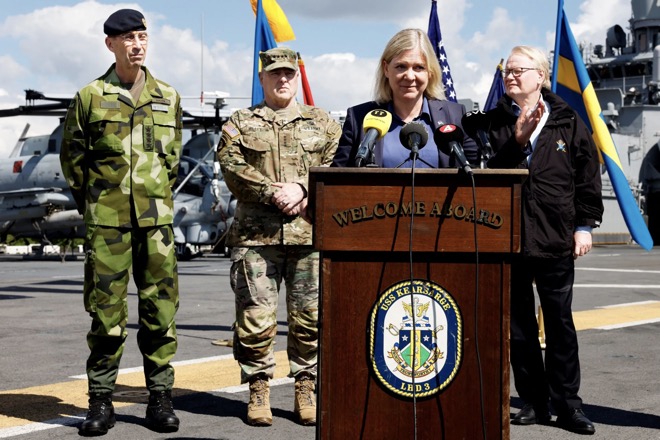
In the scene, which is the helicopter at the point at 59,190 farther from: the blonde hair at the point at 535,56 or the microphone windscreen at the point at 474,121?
the microphone windscreen at the point at 474,121

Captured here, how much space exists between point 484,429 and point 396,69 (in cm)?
156

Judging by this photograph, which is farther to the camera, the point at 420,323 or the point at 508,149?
the point at 508,149

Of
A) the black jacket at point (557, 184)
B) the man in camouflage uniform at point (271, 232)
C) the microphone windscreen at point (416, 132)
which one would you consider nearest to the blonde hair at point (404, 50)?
the microphone windscreen at point (416, 132)

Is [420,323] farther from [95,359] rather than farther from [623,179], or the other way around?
[623,179]


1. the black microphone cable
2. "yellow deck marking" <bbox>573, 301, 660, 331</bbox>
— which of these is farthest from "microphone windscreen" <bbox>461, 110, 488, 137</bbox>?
"yellow deck marking" <bbox>573, 301, 660, 331</bbox>

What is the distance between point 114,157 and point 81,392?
5.99 feet

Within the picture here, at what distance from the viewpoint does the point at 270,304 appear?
5.55 meters

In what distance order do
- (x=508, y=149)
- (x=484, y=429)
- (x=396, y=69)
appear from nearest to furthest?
1. (x=484, y=429)
2. (x=396, y=69)
3. (x=508, y=149)

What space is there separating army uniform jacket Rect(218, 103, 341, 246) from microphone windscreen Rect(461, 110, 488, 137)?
186cm

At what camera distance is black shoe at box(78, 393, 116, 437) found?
507cm

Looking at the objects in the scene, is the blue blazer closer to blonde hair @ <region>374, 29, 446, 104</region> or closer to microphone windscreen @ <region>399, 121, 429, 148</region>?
blonde hair @ <region>374, 29, 446, 104</region>

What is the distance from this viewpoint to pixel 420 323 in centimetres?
344

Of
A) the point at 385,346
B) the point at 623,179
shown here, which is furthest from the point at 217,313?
the point at 385,346

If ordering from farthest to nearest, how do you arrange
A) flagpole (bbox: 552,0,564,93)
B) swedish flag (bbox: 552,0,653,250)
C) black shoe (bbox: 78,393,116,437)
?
1. flagpole (bbox: 552,0,564,93)
2. swedish flag (bbox: 552,0,653,250)
3. black shoe (bbox: 78,393,116,437)
